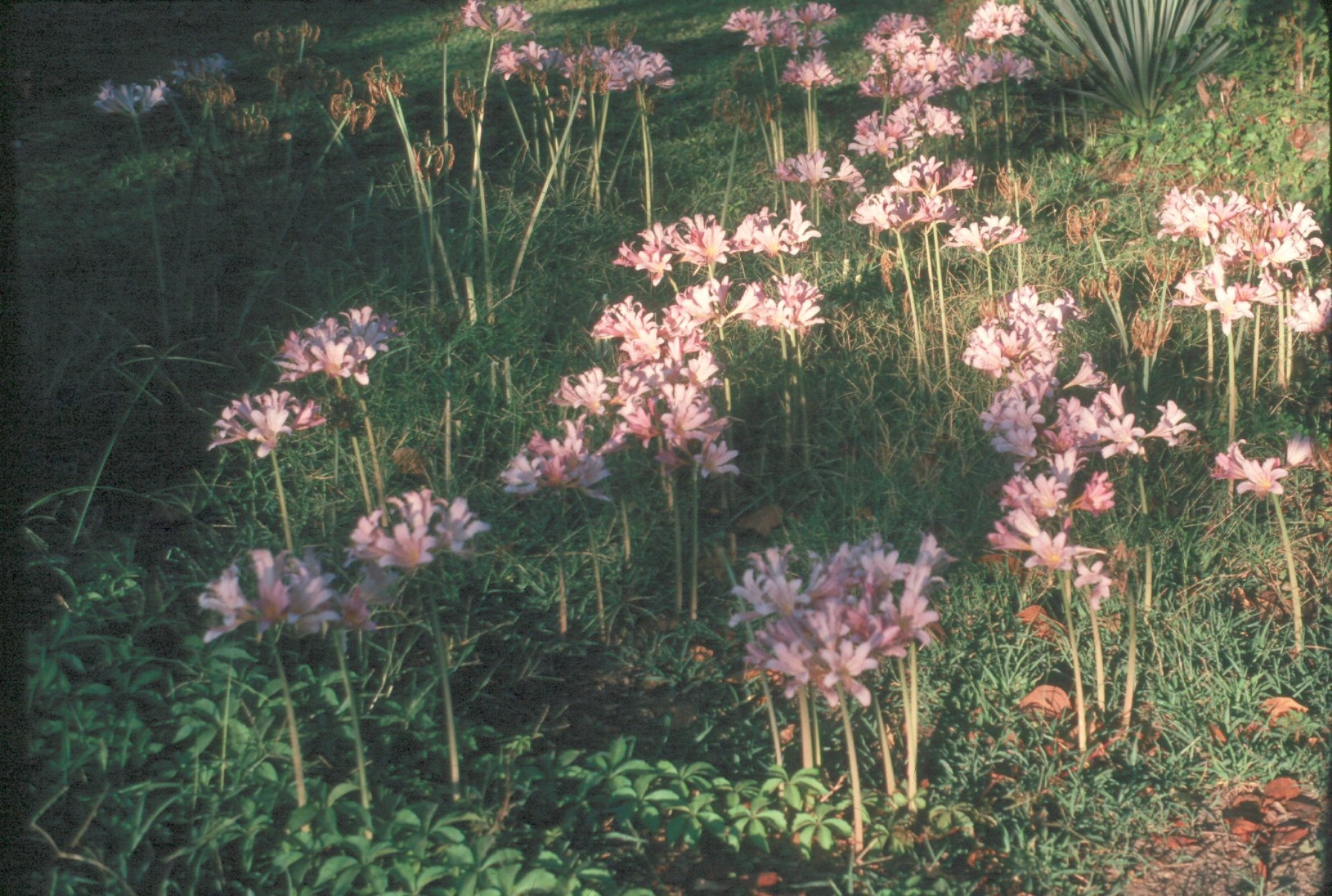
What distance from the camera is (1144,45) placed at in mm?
5410

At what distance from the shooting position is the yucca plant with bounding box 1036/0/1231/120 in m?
5.41

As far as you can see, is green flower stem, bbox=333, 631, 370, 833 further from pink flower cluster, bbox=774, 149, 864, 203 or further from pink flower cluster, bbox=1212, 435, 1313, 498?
pink flower cluster, bbox=774, 149, 864, 203

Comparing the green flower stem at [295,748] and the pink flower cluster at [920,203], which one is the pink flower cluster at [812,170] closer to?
the pink flower cluster at [920,203]

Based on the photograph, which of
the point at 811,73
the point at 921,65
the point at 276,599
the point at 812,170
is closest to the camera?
the point at 276,599

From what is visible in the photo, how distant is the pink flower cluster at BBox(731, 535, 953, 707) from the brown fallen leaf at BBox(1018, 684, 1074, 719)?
619mm

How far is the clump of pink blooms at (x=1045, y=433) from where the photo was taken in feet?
6.95

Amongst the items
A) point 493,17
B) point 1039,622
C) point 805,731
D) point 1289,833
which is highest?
point 493,17

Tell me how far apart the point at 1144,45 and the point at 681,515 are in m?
3.97

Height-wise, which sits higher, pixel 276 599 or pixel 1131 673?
pixel 276 599

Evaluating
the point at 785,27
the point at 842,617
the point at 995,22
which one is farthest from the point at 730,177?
the point at 842,617

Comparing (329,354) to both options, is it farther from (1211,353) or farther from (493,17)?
(1211,353)

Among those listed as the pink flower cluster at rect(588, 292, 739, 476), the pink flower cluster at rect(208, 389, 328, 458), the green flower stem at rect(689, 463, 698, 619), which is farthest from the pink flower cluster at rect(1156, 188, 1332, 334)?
the pink flower cluster at rect(208, 389, 328, 458)

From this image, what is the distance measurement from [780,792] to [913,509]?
1085 millimetres

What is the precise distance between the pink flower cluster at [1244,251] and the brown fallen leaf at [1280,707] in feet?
3.07
